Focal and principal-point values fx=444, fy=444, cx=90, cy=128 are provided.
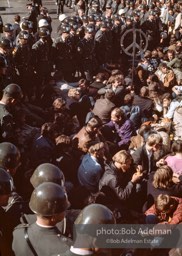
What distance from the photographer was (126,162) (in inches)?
221

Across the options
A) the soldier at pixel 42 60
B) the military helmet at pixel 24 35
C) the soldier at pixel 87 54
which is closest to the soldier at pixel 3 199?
the soldier at pixel 42 60

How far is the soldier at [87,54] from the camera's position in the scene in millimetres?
11375

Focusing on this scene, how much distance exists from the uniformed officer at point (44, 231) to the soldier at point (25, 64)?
5.74m

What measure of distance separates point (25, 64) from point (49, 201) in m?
6.16

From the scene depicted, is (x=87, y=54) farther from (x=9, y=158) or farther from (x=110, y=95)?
(x=9, y=158)

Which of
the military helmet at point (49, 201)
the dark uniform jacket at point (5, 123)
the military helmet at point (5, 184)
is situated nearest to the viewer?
the military helmet at point (49, 201)

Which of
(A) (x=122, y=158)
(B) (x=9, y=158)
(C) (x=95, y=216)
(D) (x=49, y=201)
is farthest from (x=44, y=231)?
(A) (x=122, y=158)

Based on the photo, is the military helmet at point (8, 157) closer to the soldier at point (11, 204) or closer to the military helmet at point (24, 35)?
the soldier at point (11, 204)

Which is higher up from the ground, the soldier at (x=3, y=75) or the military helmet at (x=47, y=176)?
the soldier at (x=3, y=75)

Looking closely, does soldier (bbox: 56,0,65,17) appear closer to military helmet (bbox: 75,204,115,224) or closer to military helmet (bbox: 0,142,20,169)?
military helmet (bbox: 0,142,20,169)

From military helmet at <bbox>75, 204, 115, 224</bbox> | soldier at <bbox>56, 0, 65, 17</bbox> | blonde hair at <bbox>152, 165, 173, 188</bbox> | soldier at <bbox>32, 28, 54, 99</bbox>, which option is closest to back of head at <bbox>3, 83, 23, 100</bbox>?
blonde hair at <bbox>152, 165, 173, 188</bbox>

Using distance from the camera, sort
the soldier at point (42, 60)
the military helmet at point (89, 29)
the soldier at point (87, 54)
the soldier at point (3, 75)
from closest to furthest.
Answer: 1. the soldier at point (3, 75)
2. the soldier at point (42, 60)
3. the soldier at point (87, 54)
4. the military helmet at point (89, 29)

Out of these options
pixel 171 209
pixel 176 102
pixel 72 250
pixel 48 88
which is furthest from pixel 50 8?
pixel 72 250

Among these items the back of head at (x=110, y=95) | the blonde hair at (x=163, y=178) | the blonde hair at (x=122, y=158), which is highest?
the back of head at (x=110, y=95)
